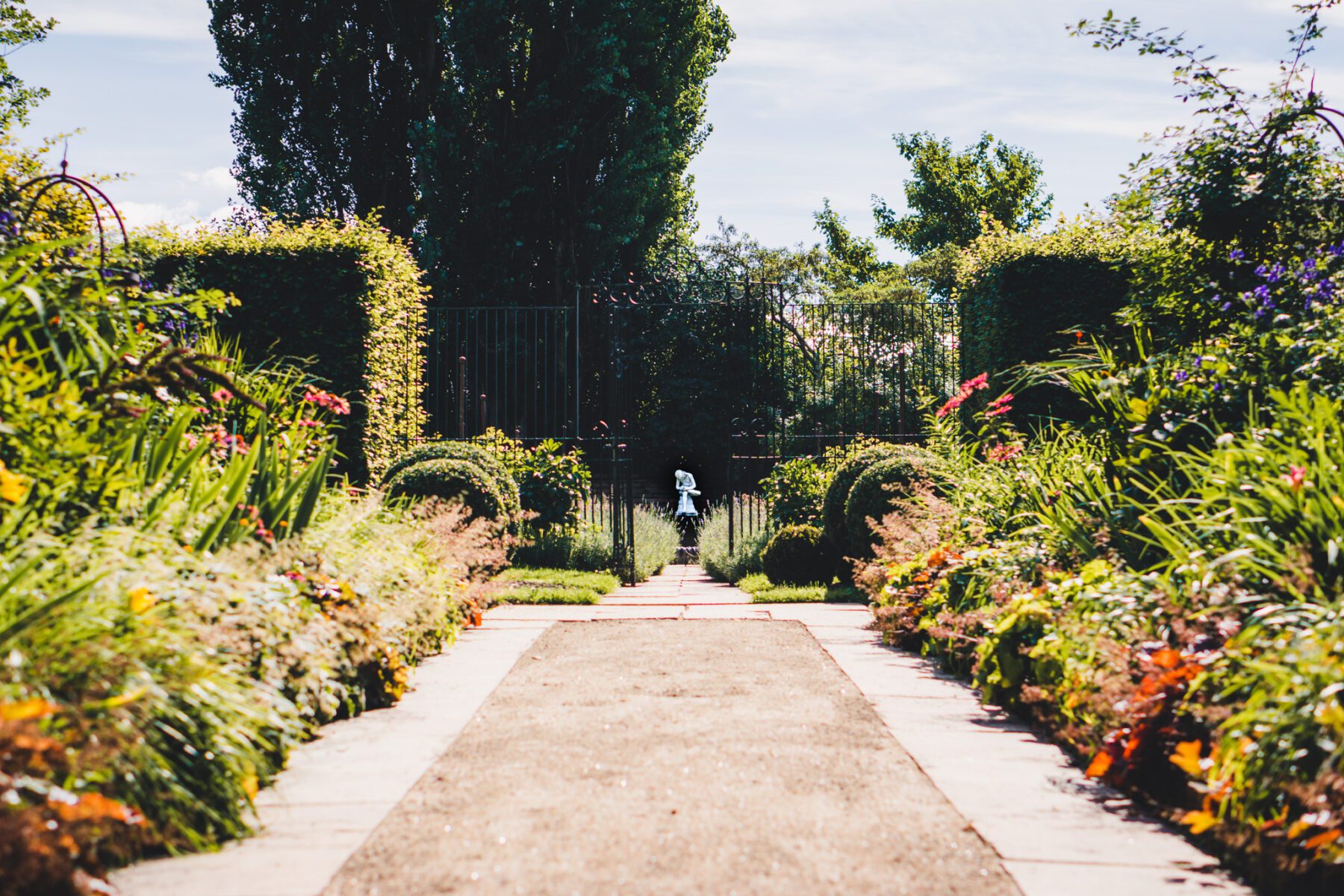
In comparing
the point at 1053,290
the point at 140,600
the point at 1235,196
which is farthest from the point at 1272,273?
the point at 140,600

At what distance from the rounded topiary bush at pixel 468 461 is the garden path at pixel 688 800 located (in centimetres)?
388

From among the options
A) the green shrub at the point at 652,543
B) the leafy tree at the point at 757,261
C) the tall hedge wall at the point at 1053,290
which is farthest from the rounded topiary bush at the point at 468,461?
the leafy tree at the point at 757,261

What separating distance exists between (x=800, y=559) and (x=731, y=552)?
5.02 ft

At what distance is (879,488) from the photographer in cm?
790

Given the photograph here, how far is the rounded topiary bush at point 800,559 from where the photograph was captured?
29.0 feet

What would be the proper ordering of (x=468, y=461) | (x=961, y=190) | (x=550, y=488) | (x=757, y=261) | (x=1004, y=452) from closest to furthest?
(x=1004, y=452) → (x=468, y=461) → (x=550, y=488) → (x=757, y=261) → (x=961, y=190)

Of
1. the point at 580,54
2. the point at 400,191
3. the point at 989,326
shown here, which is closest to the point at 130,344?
the point at 989,326

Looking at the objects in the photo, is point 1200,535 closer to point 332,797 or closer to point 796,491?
point 332,797

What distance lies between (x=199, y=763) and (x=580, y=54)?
16.4 meters

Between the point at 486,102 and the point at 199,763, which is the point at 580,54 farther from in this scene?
the point at 199,763

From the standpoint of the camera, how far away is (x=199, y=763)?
2.54 meters

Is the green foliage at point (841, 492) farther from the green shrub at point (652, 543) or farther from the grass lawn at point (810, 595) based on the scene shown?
the green shrub at point (652, 543)

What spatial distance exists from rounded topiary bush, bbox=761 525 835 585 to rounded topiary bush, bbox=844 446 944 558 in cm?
68

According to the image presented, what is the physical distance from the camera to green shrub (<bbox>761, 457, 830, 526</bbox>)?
10.2 meters
